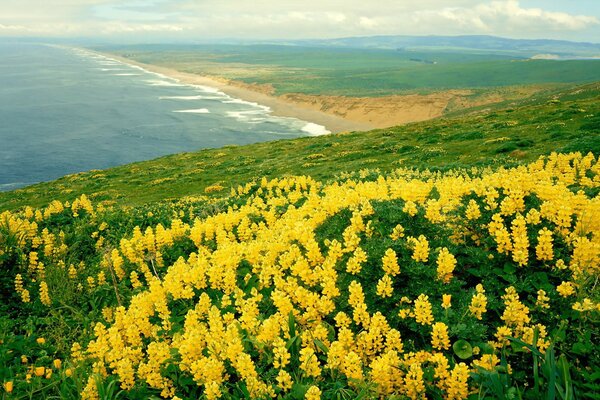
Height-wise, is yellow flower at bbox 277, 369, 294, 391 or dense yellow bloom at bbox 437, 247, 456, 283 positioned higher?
dense yellow bloom at bbox 437, 247, 456, 283

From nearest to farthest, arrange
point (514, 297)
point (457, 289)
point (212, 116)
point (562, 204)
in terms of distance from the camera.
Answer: point (514, 297), point (457, 289), point (562, 204), point (212, 116)

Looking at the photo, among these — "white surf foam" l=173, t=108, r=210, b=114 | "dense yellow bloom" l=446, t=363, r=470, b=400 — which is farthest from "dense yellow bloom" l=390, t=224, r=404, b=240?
"white surf foam" l=173, t=108, r=210, b=114

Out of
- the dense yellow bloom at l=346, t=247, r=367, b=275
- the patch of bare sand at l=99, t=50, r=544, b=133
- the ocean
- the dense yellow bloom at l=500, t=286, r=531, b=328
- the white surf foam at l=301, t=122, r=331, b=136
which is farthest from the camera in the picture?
the patch of bare sand at l=99, t=50, r=544, b=133

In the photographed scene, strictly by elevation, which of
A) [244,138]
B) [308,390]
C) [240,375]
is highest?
[308,390]

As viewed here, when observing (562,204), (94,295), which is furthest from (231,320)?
Result: (562,204)

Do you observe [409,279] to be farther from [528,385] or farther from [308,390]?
[308,390]

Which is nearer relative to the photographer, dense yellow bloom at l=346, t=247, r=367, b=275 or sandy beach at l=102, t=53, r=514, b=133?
dense yellow bloom at l=346, t=247, r=367, b=275

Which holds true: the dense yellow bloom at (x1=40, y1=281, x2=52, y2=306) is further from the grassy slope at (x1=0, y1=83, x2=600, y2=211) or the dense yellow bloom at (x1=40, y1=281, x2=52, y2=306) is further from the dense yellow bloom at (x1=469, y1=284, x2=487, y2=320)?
the grassy slope at (x1=0, y1=83, x2=600, y2=211)
